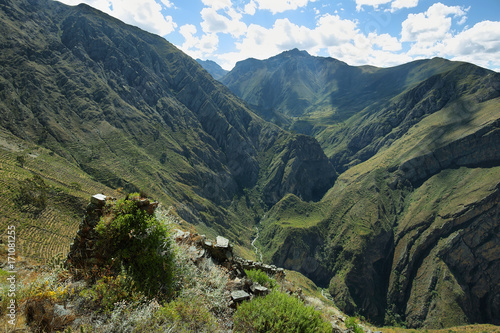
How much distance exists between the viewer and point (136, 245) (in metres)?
8.28

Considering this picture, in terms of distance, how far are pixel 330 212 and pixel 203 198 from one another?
104743 millimetres

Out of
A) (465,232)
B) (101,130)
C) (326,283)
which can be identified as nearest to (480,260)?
(465,232)

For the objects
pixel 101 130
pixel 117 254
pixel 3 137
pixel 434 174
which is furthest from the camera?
pixel 434 174

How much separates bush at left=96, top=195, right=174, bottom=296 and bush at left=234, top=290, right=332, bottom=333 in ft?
9.13

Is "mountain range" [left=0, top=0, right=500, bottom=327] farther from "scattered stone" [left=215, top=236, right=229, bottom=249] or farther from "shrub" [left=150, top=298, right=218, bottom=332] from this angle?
"shrub" [left=150, top=298, right=218, bottom=332]

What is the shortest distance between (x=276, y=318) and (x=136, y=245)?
17.8 ft

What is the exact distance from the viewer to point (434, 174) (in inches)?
7121

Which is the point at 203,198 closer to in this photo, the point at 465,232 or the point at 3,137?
the point at 3,137

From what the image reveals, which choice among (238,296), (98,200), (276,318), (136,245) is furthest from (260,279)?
(98,200)

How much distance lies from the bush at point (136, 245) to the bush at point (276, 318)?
2.78m

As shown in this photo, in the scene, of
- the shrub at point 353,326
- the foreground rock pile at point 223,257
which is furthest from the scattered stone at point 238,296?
the shrub at point 353,326

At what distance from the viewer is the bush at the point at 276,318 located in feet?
24.5

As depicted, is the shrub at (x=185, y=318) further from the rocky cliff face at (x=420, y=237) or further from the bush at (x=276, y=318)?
the rocky cliff face at (x=420, y=237)

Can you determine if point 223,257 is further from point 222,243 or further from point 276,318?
point 276,318
